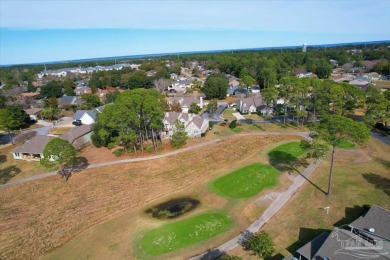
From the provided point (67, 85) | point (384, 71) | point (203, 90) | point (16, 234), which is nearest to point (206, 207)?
Answer: point (16, 234)

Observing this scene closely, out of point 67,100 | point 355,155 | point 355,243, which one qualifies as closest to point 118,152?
point 355,243

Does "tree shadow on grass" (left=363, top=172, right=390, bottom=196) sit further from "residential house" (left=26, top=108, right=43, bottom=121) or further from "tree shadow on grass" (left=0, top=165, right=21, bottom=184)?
"residential house" (left=26, top=108, right=43, bottom=121)

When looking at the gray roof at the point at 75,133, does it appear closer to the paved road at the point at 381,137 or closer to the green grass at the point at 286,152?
the green grass at the point at 286,152

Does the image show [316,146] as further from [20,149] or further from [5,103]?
[5,103]

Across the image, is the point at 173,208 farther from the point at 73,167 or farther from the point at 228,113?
the point at 228,113

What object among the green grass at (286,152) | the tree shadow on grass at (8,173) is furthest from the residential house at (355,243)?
the tree shadow on grass at (8,173)

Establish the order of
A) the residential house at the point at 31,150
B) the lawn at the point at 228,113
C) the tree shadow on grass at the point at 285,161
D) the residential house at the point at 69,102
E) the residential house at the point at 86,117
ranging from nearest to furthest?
the tree shadow on grass at the point at 285,161, the residential house at the point at 31,150, the residential house at the point at 86,117, the lawn at the point at 228,113, the residential house at the point at 69,102

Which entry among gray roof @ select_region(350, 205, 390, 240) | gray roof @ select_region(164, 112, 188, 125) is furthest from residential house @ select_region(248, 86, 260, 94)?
gray roof @ select_region(350, 205, 390, 240)

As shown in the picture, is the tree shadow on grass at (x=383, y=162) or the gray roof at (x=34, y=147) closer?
the tree shadow on grass at (x=383, y=162)
